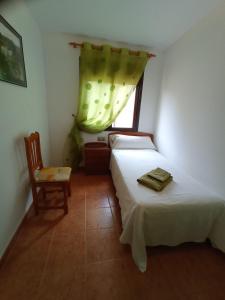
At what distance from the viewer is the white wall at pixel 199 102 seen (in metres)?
1.56

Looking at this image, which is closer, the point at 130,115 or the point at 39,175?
the point at 39,175

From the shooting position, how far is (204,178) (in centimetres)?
175

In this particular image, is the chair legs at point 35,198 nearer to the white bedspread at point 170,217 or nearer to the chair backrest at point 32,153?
the chair backrest at point 32,153

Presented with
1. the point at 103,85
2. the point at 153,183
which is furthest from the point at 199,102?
the point at 103,85

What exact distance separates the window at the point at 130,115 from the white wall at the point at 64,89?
0.32ft

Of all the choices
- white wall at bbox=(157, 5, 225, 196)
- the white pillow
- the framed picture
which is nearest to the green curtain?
the white pillow

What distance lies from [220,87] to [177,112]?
77 centimetres

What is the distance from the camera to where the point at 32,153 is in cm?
173

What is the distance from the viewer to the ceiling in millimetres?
1603

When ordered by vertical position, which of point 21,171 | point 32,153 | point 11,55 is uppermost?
point 11,55

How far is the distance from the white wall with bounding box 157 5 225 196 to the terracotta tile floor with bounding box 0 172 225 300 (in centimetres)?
76

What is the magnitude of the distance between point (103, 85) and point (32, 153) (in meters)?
1.63

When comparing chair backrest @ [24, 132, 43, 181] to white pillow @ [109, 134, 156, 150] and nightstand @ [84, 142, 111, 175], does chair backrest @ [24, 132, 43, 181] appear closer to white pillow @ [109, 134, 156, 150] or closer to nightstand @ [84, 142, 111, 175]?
nightstand @ [84, 142, 111, 175]

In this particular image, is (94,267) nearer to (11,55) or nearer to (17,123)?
(17,123)
